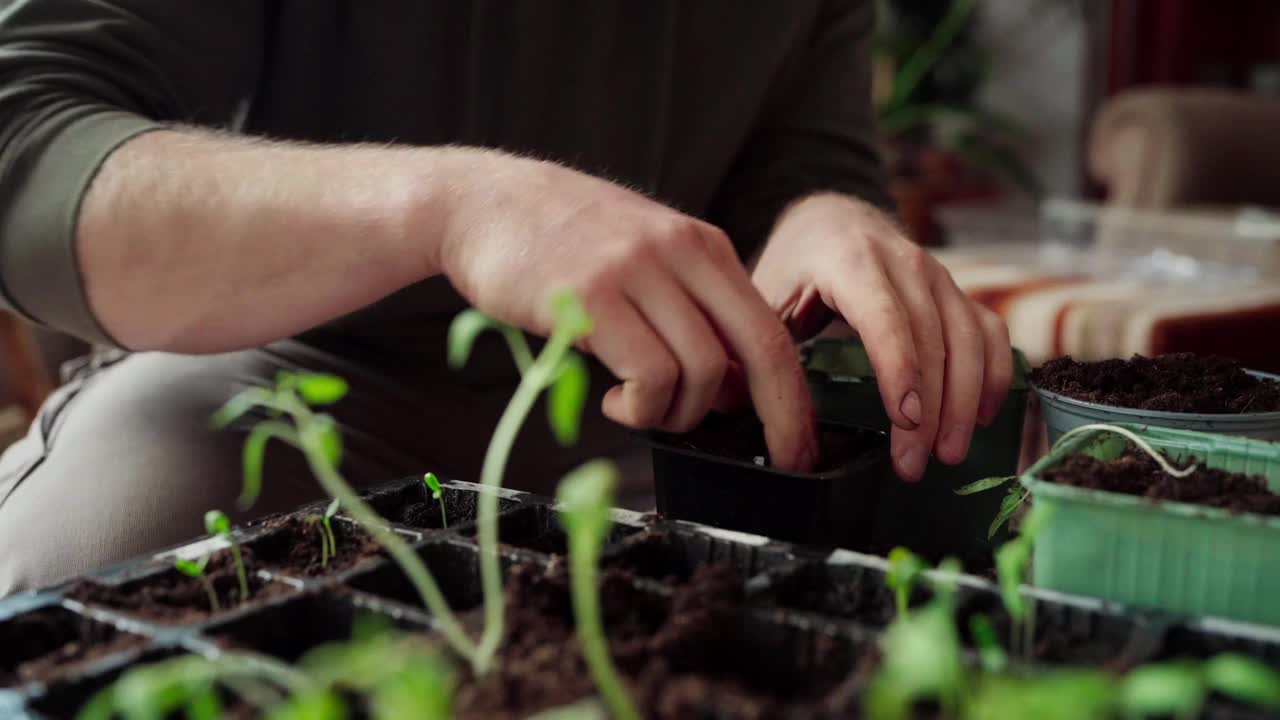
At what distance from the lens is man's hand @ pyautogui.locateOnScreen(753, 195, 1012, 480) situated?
2.37 feet

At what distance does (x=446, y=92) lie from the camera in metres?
1.16

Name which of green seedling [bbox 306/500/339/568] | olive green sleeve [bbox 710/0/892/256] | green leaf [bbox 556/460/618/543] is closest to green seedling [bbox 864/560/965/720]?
green leaf [bbox 556/460/618/543]

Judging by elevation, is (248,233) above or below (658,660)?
above

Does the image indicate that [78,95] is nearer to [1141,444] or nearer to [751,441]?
[751,441]

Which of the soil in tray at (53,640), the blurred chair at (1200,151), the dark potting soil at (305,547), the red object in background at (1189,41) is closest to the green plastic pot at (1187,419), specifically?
the dark potting soil at (305,547)

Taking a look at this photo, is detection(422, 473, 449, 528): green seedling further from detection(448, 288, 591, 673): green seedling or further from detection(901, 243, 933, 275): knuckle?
detection(901, 243, 933, 275): knuckle

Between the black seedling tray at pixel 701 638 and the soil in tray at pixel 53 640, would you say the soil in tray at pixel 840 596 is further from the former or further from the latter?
the soil in tray at pixel 53 640

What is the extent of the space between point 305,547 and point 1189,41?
14.8 feet

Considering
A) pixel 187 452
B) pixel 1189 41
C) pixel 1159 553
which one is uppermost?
pixel 1189 41

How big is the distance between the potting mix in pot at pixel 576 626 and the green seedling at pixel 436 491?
5cm

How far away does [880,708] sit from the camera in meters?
0.39

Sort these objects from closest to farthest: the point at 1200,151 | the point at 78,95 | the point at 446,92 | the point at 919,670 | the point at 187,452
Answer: the point at 919,670, the point at 78,95, the point at 187,452, the point at 446,92, the point at 1200,151

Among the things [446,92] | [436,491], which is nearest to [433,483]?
[436,491]

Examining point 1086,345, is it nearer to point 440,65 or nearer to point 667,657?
point 440,65
